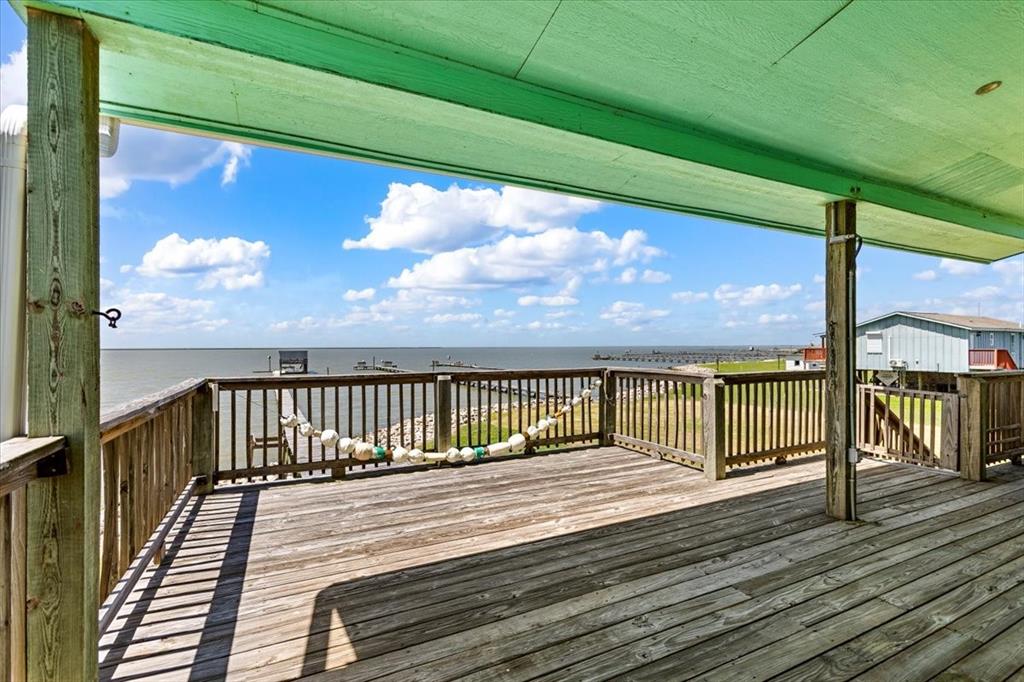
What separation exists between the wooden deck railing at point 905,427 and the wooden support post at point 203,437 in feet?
20.6

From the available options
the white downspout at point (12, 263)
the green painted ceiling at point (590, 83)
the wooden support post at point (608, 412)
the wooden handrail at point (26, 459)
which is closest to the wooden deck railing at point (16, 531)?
the wooden handrail at point (26, 459)

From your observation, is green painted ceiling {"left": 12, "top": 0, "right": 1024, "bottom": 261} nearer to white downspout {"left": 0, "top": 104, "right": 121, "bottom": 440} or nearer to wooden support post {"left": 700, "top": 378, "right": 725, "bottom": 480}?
white downspout {"left": 0, "top": 104, "right": 121, "bottom": 440}

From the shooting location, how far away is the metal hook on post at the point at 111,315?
4.98 ft

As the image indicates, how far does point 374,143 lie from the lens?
94.7 inches

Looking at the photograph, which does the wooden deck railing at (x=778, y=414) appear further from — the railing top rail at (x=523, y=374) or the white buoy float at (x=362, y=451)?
the white buoy float at (x=362, y=451)

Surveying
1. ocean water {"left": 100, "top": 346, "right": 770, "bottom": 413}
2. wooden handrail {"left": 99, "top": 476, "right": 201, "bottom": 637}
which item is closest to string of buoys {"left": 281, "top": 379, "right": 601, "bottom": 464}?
ocean water {"left": 100, "top": 346, "right": 770, "bottom": 413}

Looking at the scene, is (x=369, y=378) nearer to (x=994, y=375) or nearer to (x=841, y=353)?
(x=841, y=353)

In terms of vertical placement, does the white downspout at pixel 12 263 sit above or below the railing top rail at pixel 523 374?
above

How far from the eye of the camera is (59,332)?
4.57 feet

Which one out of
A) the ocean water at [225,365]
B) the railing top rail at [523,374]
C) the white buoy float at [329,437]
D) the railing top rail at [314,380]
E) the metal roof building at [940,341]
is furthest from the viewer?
the ocean water at [225,365]

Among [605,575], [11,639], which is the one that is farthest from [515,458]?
[11,639]

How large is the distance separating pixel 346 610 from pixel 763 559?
7.30 feet

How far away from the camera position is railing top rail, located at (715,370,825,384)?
453cm

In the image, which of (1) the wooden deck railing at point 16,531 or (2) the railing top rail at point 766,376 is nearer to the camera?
(1) the wooden deck railing at point 16,531
